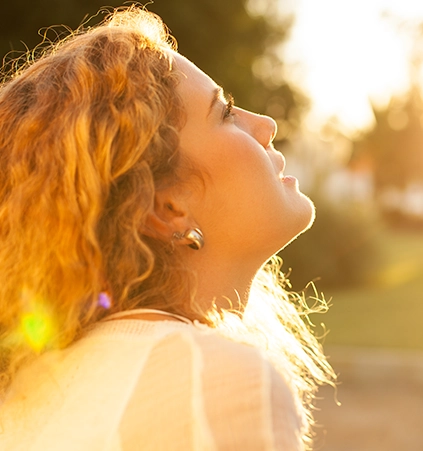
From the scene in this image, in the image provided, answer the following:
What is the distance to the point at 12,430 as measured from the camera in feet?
4.89

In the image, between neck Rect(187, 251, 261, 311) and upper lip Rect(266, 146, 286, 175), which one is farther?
upper lip Rect(266, 146, 286, 175)

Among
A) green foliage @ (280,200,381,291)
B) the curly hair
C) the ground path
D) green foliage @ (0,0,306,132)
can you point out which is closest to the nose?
the curly hair

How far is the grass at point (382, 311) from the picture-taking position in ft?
30.2

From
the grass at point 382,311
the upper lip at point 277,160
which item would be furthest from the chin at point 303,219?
the grass at point 382,311

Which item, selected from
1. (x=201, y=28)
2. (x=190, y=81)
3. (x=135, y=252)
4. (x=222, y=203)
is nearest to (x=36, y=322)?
(x=135, y=252)

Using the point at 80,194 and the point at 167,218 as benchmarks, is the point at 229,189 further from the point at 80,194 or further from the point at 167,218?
the point at 80,194

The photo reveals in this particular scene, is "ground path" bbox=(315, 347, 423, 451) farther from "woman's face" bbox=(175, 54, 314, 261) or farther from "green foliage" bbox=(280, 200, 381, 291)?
"green foliage" bbox=(280, 200, 381, 291)

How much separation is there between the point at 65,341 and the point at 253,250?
0.55 m

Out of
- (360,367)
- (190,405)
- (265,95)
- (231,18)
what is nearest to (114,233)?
(190,405)

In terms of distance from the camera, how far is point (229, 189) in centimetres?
179

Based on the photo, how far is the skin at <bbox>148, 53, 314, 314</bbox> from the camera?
176 cm

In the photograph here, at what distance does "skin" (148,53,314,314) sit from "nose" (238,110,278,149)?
0.25 feet

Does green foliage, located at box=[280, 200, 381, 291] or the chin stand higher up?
the chin

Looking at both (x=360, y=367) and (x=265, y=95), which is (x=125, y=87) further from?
(x=265, y=95)
